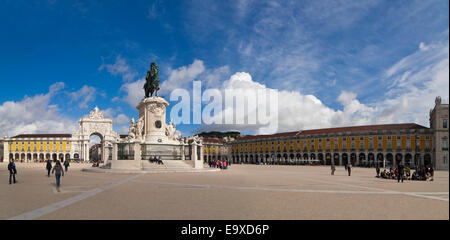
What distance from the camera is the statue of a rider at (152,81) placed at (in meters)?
33.0

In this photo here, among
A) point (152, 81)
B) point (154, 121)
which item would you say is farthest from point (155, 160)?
point (152, 81)

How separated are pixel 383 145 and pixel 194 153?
47.7 metres

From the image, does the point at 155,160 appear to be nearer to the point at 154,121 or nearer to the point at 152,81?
the point at 154,121

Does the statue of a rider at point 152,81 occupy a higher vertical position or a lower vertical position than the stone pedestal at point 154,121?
higher

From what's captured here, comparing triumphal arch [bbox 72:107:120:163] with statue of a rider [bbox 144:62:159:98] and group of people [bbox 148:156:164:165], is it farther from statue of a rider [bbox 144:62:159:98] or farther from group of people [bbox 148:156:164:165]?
group of people [bbox 148:156:164:165]

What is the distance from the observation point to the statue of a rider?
1298 inches

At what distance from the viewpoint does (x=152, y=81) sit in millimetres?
33062

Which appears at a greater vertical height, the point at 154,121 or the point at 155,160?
the point at 154,121

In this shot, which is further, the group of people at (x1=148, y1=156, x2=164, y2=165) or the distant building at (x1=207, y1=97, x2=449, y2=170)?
the distant building at (x1=207, y1=97, x2=449, y2=170)

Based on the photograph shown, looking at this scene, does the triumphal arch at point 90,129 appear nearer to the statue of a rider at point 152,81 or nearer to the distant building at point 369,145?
the distant building at point 369,145

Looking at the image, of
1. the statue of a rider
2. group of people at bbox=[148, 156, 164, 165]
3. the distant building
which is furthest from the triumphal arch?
group of people at bbox=[148, 156, 164, 165]

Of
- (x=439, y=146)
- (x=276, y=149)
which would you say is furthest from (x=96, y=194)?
(x=276, y=149)

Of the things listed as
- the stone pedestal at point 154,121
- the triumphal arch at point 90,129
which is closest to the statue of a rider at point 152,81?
the stone pedestal at point 154,121
